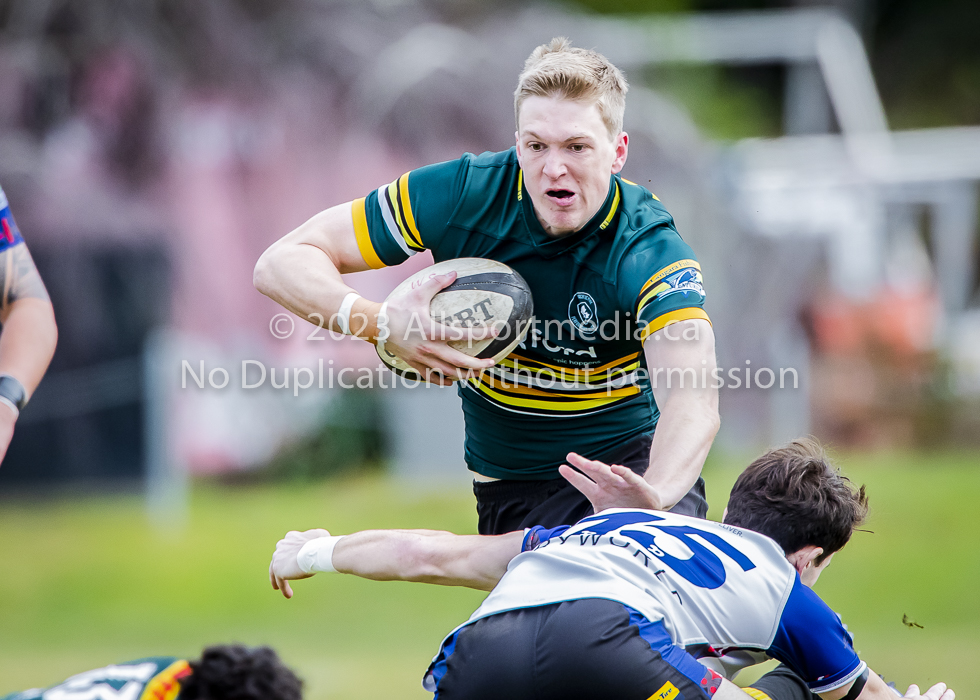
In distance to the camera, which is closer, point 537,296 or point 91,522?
point 537,296

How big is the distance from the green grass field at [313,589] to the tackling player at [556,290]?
130 inches

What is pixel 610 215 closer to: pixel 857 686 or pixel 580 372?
pixel 580 372

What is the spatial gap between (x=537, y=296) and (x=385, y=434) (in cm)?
951

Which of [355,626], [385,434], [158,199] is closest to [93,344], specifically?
[158,199]

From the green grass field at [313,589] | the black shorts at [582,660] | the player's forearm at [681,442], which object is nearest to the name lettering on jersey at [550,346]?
the player's forearm at [681,442]

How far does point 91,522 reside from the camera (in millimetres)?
12164

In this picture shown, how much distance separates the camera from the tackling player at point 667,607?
114 inches

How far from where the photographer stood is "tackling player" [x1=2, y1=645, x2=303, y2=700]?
2451mm

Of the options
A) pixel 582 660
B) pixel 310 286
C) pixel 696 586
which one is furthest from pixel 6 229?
pixel 696 586

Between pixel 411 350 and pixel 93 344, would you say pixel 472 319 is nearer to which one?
pixel 411 350

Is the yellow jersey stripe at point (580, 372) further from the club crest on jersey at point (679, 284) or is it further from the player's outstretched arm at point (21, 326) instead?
the player's outstretched arm at point (21, 326)

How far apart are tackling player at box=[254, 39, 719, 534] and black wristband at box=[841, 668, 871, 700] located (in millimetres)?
760

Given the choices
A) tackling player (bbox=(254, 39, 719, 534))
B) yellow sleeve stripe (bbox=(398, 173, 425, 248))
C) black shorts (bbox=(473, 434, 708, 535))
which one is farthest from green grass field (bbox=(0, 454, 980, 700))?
yellow sleeve stripe (bbox=(398, 173, 425, 248))

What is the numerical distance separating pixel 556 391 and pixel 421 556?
986mm
